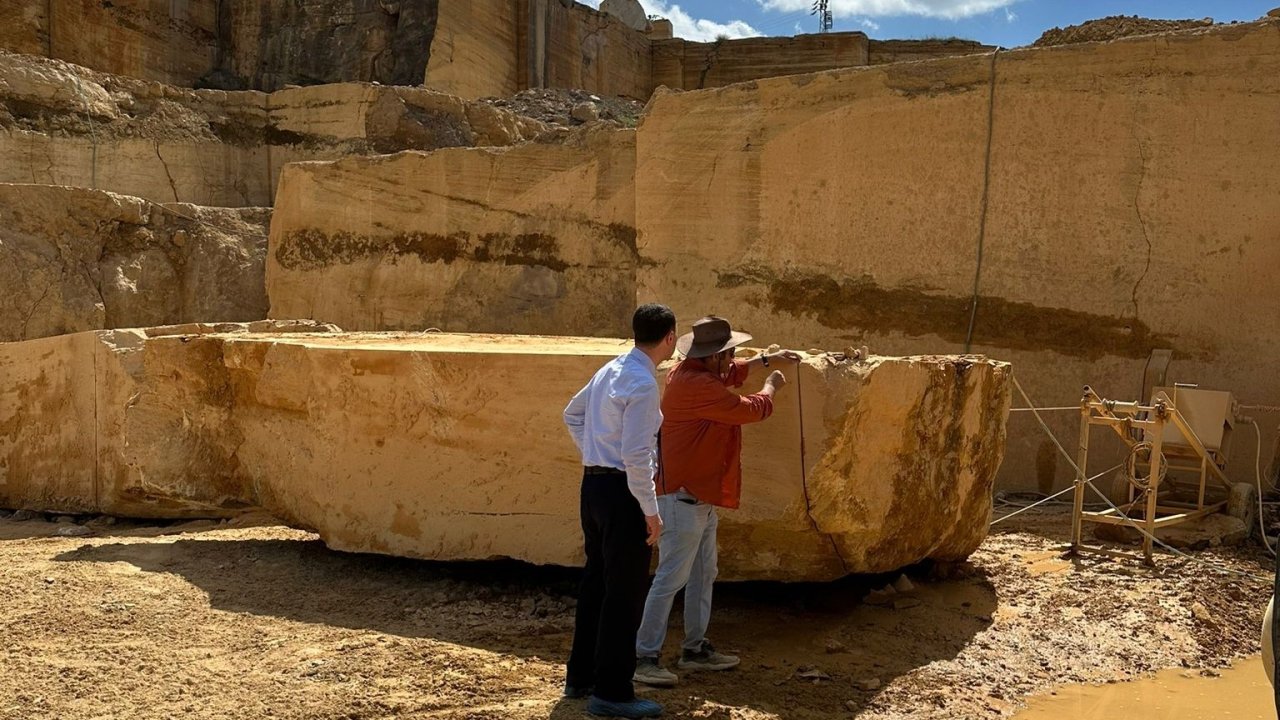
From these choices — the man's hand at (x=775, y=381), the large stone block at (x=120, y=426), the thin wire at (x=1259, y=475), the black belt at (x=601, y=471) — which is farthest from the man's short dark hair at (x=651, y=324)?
the thin wire at (x=1259, y=475)

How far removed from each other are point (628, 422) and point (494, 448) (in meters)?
1.43

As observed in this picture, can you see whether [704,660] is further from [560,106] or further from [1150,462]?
[560,106]

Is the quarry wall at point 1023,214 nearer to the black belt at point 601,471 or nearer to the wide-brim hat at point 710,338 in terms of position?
the wide-brim hat at point 710,338

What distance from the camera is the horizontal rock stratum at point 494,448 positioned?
3.92 metres

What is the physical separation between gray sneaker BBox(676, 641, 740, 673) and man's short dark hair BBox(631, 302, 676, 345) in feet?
3.43

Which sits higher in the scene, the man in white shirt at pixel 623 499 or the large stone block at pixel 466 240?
the large stone block at pixel 466 240

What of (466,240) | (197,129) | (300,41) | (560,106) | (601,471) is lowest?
(601,471)

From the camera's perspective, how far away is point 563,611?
13.7ft

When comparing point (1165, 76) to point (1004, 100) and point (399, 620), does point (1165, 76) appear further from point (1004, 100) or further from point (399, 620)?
point (399, 620)

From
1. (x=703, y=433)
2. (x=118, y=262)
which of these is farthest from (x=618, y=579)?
(x=118, y=262)

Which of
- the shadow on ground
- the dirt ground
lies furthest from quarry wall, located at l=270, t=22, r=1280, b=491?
the shadow on ground

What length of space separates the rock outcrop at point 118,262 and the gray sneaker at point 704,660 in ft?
29.7

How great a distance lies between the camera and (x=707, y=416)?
10.8 feet

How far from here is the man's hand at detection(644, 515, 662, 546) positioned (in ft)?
Result: 10.0
